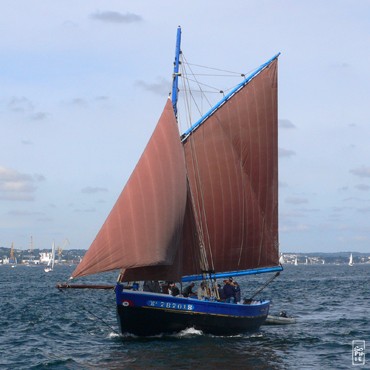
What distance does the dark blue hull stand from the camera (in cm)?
4009

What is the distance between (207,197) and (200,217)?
4.04 feet

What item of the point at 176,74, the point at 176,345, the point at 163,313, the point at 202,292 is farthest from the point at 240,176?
the point at 176,345

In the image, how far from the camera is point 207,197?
45562 millimetres

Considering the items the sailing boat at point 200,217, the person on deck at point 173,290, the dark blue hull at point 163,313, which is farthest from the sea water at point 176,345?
the person on deck at point 173,290

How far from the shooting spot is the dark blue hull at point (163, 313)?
132ft

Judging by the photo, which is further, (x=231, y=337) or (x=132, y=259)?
(x=231, y=337)

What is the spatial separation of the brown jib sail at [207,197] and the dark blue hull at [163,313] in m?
1.05

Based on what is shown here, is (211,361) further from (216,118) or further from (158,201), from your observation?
(216,118)

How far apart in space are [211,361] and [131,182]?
950 cm

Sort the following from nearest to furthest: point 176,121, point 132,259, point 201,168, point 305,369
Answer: point 305,369 → point 132,259 → point 176,121 → point 201,168

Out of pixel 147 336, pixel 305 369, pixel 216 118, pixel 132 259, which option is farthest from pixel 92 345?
pixel 216 118

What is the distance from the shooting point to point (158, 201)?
39.7 meters

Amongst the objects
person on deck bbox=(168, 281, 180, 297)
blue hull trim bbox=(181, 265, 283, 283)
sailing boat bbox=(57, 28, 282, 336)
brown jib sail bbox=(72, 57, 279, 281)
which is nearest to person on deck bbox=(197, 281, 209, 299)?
sailing boat bbox=(57, 28, 282, 336)

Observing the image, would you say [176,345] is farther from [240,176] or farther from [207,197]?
[240,176]
